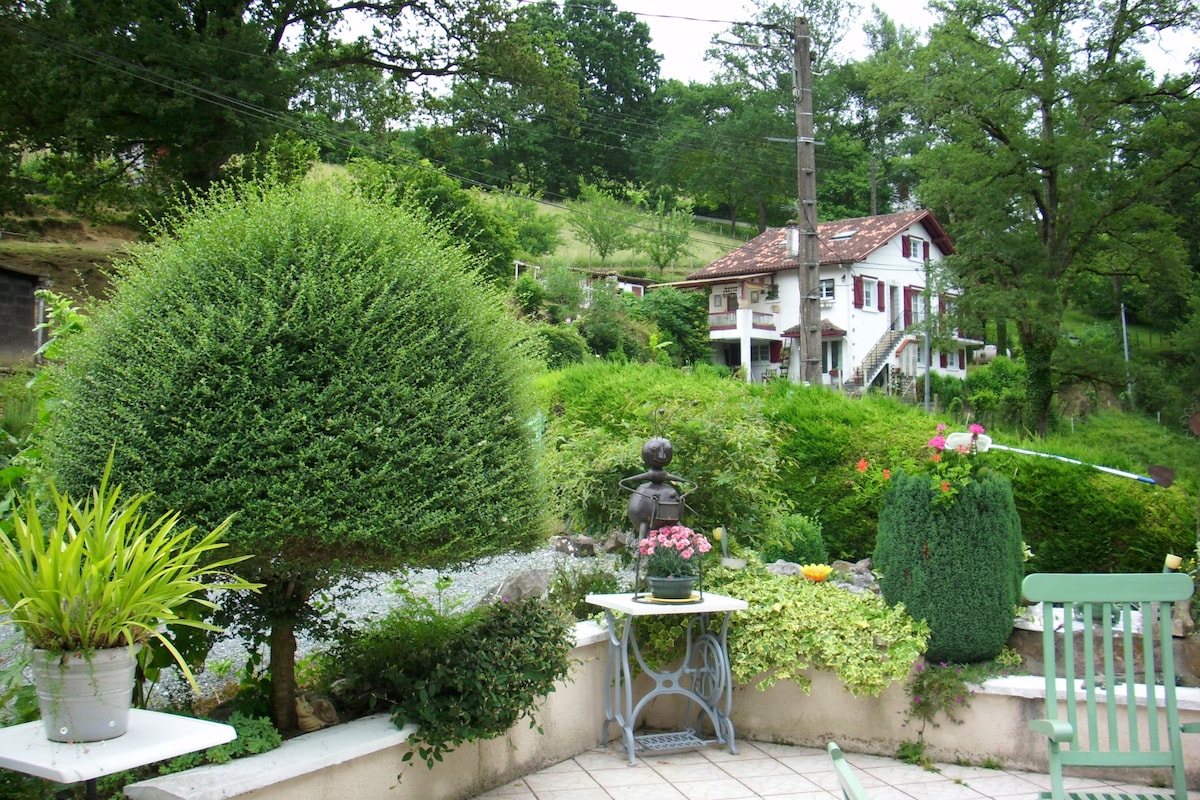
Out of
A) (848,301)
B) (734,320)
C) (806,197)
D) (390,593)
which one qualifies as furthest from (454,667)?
(734,320)

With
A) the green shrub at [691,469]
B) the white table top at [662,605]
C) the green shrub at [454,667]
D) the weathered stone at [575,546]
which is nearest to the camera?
the green shrub at [454,667]

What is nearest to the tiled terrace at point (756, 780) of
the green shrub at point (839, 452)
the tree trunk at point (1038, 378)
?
the green shrub at point (839, 452)

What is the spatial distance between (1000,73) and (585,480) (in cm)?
1658

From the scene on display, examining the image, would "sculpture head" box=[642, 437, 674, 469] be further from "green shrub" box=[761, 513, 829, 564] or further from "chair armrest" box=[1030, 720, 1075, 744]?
"chair armrest" box=[1030, 720, 1075, 744]

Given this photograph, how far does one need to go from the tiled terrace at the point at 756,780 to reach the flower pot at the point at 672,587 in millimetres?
823

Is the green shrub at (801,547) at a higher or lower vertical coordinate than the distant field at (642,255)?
lower

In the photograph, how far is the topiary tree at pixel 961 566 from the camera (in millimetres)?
4461

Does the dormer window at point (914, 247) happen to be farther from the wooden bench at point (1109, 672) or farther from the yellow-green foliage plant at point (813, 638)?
the wooden bench at point (1109, 672)

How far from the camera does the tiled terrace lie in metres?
3.90

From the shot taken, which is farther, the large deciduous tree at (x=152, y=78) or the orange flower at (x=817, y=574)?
the large deciduous tree at (x=152, y=78)

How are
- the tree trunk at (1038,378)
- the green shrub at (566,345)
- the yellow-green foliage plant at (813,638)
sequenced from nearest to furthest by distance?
the yellow-green foliage plant at (813,638), the tree trunk at (1038,378), the green shrub at (566,345)

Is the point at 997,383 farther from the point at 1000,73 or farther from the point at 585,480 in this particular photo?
the point at 585,480

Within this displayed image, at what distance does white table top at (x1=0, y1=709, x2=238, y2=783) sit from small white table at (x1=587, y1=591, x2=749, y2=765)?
223 centimetres

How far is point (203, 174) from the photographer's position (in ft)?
55.2
